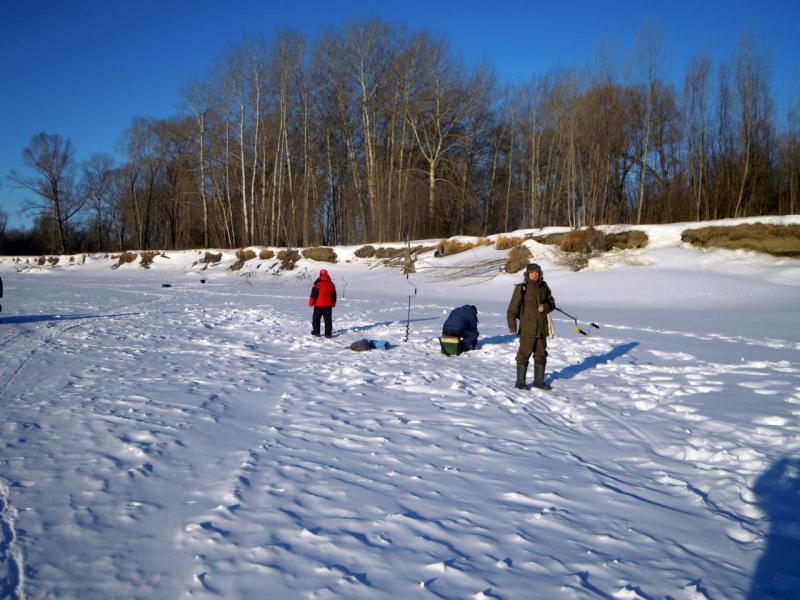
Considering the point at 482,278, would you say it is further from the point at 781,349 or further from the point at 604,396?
the point at 604,396

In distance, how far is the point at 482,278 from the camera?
23938mm

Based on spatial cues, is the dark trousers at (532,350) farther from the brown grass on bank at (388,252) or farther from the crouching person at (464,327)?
the brown grass on bank at (388,252)

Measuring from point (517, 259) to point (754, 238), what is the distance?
9100 millimetres

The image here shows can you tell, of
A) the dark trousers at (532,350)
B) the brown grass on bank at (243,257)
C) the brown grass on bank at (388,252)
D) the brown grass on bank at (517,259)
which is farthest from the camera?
the brown grass on bank at (243,257)

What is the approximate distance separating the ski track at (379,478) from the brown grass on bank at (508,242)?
1703 centimetres

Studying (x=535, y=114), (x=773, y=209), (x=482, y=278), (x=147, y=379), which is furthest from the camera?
(x=535, y=114)

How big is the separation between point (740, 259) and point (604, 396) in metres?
16.2

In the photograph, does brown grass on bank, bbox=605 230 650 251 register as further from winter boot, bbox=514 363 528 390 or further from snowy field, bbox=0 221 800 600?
winter boot, bbox=514 363 528 390

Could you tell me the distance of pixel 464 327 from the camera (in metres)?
9.70

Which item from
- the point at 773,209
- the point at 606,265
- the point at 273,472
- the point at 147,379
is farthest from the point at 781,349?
the point at 773,209

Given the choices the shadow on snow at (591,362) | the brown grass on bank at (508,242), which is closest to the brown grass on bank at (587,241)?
the brown grass on bank at (508,242)

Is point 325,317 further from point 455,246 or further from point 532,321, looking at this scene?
point 455,246

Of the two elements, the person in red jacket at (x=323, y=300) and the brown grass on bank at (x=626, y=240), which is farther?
the brown grass on bank at (x=626, y=240)

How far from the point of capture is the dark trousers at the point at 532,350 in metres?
7.13
